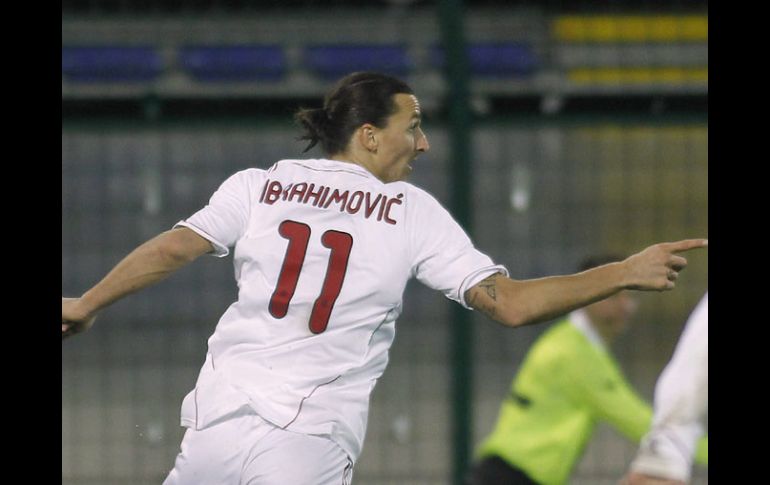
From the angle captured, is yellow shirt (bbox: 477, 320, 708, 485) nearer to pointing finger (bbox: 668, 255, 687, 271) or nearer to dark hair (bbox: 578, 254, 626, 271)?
dark hair (bbox: 578, 254, 626, 271)

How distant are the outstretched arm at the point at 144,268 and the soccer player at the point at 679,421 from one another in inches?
54.0

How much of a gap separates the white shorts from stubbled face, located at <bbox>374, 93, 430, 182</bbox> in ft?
2.65

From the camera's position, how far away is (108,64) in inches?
258

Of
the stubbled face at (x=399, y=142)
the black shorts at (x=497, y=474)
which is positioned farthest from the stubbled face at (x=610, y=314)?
the stubbled face at (x=399, y=142)

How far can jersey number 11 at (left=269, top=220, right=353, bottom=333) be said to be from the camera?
3.69 meters

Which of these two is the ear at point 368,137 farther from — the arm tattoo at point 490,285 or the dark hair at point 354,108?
the arm tattoo at point 490,285

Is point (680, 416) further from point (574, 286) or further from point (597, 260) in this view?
point (597, 260)

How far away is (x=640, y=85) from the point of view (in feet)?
21.0

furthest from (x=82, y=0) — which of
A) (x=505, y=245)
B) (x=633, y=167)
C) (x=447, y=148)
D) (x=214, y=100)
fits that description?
(x=633, y=167)

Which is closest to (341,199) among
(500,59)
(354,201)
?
(354,201)

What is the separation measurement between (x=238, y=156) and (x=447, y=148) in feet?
3.39
